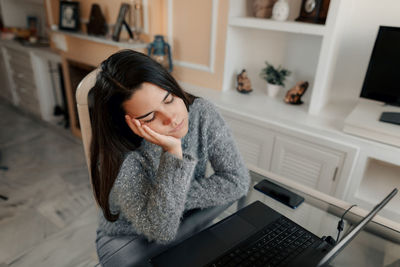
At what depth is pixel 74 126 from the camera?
2836 millimetres

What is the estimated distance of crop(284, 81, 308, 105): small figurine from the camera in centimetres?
173

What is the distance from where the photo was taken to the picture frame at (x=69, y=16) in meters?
2.34

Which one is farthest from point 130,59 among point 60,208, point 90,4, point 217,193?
point 90,4

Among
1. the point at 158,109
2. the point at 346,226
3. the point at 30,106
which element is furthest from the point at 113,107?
the point at 30,106

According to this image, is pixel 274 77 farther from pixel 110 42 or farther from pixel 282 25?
pixel 110 42

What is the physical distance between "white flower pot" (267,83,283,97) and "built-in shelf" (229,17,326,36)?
39 centimetres

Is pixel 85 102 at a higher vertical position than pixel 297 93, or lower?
higher

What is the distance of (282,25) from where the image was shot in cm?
157

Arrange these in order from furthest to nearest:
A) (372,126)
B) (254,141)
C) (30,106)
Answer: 1. (30,106)
2. (254,141)
3. (372,126)

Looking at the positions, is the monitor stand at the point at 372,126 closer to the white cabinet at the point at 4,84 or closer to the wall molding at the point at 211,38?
the wall molding at the point at 211,38

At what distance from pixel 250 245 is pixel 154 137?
36 centimetres

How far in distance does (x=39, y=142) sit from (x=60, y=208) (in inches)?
42.8

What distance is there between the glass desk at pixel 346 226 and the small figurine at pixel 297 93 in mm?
888

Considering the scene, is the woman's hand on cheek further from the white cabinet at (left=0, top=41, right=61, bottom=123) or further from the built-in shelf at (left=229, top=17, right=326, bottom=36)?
the white cabinet at (left=0, top=41, right=61, bottom=123)
